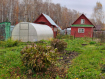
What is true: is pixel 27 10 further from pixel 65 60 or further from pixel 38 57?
pixel 38 57

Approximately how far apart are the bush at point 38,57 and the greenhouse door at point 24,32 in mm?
9976

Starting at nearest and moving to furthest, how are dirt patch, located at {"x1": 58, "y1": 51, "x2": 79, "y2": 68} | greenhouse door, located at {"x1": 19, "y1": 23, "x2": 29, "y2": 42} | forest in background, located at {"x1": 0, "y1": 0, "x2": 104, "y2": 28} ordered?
dirt patch, located at {"x1": 58, "y1": 51, "x2": 79, "y2": 68}, greenhouse door, located at {"x1": 19, "y1": 23, "x2": 29, "y2": 42}, forest in background, located at {"x1": 0, "y1": 0, "x2": 104, "y2": 28}

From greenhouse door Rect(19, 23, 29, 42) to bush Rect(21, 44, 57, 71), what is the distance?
9976mm

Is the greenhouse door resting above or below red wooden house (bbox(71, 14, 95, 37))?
below

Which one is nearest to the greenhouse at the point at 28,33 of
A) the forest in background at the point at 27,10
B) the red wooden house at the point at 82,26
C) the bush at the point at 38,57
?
the bush at the point at 38,57

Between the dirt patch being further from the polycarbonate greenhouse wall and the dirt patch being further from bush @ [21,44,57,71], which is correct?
the polycarbonate greenhouse wall

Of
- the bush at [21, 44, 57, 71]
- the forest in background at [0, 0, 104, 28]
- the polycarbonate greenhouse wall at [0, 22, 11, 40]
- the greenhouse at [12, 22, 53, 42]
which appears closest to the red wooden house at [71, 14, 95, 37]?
the forest in background at [0, 0, 104, 28]

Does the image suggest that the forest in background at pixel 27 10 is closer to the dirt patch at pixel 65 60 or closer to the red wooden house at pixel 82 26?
the red wooden house at pixel 82 26

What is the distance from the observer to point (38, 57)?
4.26 m

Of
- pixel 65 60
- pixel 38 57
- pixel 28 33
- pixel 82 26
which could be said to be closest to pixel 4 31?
pixel 28 33

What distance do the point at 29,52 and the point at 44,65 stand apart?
2.30 feet

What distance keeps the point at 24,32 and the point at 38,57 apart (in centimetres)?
1063

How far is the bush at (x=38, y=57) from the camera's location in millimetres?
4219

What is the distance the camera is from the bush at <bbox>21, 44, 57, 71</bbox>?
422cm
